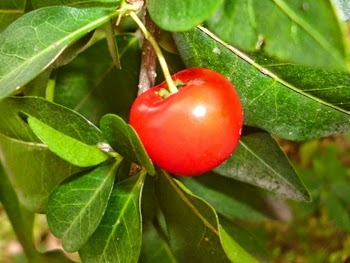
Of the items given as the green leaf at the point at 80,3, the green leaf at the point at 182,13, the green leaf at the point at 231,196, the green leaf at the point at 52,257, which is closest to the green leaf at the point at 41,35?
the green leaf at the point at 80,3

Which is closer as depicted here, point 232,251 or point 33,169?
point 232,251

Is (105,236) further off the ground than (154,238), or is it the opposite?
(105,236)

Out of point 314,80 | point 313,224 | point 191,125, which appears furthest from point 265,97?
point 313,224

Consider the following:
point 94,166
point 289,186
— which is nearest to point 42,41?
point 94,166

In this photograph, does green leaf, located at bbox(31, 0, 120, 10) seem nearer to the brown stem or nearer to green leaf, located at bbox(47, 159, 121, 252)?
the brown stem

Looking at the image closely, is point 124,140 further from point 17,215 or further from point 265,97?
point 17,215

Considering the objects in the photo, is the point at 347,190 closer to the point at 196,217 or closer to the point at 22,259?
the point at 22,259
